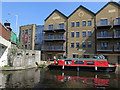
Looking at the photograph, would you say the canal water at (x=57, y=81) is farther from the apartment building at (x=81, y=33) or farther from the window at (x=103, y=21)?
the window at (x=103, y=21)

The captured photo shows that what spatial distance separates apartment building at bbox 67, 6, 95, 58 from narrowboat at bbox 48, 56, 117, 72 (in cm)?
675

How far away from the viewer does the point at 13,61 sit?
17109mm

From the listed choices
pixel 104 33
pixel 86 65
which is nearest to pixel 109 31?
pixel 104 33

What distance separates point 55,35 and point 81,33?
21.1 ft

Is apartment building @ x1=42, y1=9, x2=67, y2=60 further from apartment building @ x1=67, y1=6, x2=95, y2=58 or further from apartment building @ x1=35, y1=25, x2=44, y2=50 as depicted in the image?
apartment building @ x1=35, y1=25, x2=44, y2=50

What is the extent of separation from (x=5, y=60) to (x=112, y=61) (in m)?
20.1

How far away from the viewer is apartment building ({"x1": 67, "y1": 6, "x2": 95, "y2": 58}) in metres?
23.9

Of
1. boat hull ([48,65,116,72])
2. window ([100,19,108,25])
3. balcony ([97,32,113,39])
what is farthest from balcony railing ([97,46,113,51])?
boat hull ([48,65,116,72])

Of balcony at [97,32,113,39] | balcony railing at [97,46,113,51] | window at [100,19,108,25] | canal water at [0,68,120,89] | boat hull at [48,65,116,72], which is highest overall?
window at [100,19,108,25]

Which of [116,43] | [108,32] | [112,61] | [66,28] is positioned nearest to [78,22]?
[66,28]

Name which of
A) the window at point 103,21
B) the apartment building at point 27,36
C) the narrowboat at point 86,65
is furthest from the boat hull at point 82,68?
the apartment building at point 27,36

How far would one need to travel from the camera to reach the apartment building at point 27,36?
3231 cm

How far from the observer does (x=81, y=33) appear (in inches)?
977

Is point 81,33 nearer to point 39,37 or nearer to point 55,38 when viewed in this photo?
point 55,38
